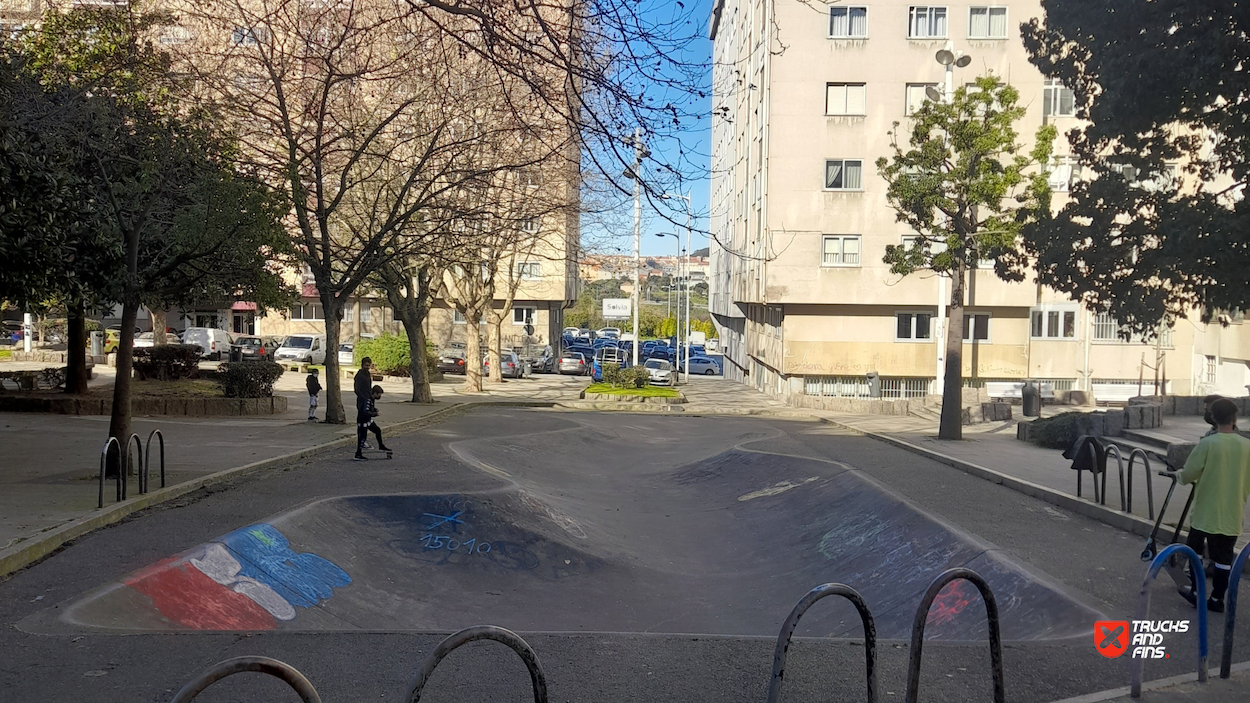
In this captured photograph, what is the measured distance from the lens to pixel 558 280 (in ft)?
180

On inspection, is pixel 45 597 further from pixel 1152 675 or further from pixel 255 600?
pixel 1152 675

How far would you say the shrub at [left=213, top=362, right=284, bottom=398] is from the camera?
24.6 metres

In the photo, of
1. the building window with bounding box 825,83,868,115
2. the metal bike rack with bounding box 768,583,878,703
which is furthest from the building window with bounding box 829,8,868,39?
the metal bike rack with bounding box 768,583,878,703

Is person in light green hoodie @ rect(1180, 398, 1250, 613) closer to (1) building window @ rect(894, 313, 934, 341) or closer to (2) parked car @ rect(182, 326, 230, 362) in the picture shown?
(1) building window @ rect(894, 313, 934, 341)

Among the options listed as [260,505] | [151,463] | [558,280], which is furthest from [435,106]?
[558,280]

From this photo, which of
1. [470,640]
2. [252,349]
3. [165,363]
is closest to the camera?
[470,640]

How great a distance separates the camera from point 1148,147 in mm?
15453

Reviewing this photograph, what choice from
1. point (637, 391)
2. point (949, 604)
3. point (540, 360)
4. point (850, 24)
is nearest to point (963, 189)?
point (637, 391)

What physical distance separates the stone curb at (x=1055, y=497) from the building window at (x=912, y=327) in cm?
2046

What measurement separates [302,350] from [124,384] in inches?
1546

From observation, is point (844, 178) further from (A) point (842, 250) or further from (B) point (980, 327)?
(B) point (980, 327)

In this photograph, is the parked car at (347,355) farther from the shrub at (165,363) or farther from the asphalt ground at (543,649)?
the asphalt ground at (543,649)

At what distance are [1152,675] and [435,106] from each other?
22273 mm

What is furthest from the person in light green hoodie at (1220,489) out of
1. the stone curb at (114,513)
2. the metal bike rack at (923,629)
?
the stone curb at (114,513)
